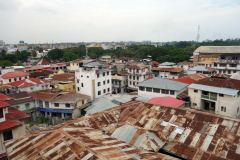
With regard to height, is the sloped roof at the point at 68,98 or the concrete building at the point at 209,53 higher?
the concrete building at the point at 209,53

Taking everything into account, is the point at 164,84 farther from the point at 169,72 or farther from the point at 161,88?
the point at 169,72

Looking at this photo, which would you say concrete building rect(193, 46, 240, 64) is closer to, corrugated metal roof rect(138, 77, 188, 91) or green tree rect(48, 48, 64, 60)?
corrugated metal roof rect(138, 77, 188, 91)

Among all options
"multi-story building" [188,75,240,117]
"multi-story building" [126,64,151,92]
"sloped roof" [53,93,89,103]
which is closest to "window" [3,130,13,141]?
"sloped roof" [53,93,89,103]

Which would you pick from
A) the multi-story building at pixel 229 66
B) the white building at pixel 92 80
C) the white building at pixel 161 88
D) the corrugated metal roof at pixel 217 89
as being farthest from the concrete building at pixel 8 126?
the multi-story building at pixel 229 66

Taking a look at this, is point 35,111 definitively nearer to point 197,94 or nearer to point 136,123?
point 136,123

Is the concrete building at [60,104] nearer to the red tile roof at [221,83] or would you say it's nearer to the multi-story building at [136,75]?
the multi-story building at [136,75]

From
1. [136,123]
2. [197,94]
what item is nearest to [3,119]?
[136,123]
